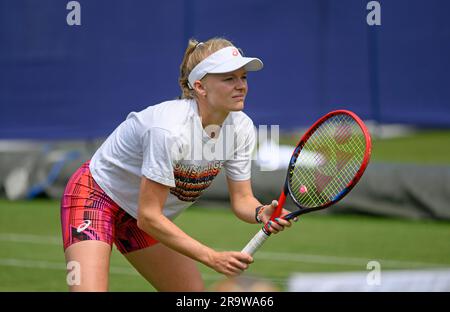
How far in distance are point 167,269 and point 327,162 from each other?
932mm

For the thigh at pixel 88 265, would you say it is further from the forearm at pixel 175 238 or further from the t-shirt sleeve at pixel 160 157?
the t-shirt sleeve at pixel 160 157

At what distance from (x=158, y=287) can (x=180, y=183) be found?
60 centimetres

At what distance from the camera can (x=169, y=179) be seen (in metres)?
4.07

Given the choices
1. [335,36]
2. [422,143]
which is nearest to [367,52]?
[335,36]

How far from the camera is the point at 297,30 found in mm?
11172

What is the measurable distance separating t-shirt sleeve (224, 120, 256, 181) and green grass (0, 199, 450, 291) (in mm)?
1715

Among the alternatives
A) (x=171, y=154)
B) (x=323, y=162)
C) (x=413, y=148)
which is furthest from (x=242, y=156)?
(x=413, y=148)

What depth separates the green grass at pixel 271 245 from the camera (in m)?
6.92

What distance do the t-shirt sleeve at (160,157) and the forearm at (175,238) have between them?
17 cm

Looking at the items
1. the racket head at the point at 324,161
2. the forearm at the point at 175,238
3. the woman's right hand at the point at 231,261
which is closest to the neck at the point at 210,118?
the racket head at the point at 324,161

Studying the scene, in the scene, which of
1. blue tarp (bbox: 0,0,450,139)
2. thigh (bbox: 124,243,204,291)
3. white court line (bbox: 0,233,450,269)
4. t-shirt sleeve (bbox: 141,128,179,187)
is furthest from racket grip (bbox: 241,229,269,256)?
blue tarp (bbox: 0,0,450,139)

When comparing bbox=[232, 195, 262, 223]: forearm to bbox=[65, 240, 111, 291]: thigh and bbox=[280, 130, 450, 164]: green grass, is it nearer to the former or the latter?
bbox=[65, 240, 111, 291]: thigh

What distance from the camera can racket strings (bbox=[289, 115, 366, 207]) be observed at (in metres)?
4.32

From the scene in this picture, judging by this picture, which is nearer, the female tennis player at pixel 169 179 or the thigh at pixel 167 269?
the female tennis player at pixel 169 179
